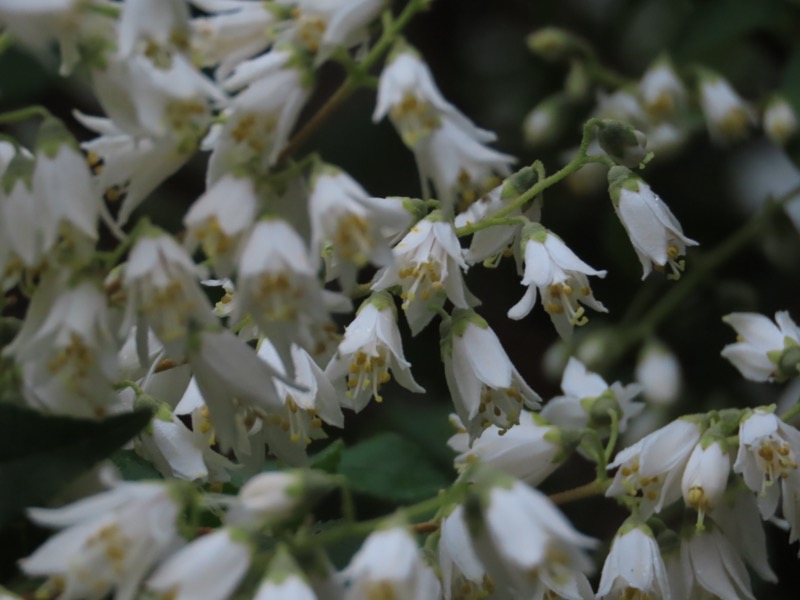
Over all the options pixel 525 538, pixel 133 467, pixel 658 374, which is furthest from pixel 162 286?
pixel 658 374

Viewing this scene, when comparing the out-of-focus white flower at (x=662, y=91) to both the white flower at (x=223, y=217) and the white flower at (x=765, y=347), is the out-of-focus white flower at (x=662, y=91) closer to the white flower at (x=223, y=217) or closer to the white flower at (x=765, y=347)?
the white flower at (x=765, y=347)

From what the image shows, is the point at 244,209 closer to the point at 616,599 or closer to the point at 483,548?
the point at 483,548

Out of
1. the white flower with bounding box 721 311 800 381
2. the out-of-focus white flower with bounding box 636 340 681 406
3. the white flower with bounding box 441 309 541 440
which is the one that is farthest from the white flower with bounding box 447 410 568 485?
the out-of-focus white flower with bounding box 636 340 681 406

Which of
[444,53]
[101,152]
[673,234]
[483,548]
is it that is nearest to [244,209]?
[101,152]

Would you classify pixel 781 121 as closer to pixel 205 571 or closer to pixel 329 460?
pixel 329 460

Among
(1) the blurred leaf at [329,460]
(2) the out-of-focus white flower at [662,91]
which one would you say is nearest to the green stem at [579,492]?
(1) the blurred leaf at [329,460]

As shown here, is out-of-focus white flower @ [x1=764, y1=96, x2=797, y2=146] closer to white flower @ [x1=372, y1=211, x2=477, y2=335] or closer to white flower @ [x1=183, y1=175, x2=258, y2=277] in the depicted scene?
white flower @ [x1=372, y1=211, x2=477, y2=335]

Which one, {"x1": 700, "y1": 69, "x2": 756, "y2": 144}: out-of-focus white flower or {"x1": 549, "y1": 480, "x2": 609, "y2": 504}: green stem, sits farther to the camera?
{"x1": 700, "y1": 69, "x2": 756, "y2": 144}: out-of-focus white flower
